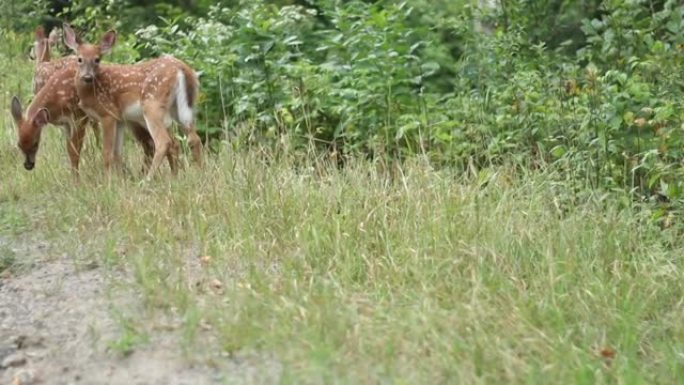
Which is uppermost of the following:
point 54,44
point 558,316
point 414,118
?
point 558,316

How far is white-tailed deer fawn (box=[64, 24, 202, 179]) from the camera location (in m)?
9.24

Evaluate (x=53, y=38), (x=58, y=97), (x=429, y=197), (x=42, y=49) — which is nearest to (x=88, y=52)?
(x=58, y=97)

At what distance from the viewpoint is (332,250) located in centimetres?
660

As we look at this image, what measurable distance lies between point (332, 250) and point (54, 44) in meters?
8.05

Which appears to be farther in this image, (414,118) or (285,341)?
(414,118)

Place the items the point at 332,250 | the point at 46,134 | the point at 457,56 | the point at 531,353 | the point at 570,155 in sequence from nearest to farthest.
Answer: the point at 531,353
the point at 332,250
the point at 570,155
the point at 46,134
the point at 457,56

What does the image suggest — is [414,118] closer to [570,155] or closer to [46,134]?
[570,155]

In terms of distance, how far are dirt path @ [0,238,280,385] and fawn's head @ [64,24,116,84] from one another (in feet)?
9.30

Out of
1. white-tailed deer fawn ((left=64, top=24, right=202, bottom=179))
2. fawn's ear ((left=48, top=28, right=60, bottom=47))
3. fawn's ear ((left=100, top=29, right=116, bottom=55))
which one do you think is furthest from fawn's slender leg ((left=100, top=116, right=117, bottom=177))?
fawn's ear ((left=48, top=28, right=60, bottom=47))

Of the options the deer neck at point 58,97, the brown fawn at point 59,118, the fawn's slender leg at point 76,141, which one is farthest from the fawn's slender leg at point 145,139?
the deer neck at point 58,97

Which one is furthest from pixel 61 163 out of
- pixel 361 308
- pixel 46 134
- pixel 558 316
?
pixel 558 316

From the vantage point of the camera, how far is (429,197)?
7219 millimetres

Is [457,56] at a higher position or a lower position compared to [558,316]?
lower

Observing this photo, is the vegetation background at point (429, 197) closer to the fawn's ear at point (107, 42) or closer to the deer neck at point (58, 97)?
the deer neck at point (58, 97)
